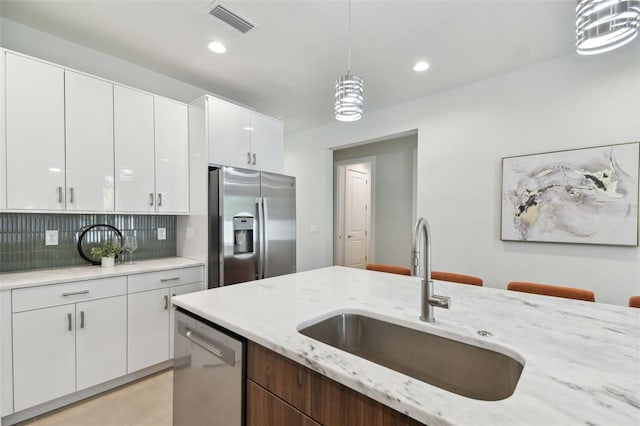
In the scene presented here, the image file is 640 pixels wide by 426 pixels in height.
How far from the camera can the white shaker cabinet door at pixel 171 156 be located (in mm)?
2633

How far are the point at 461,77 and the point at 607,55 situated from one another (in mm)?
1049

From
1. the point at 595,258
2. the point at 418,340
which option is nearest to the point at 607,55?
the point at 595,258

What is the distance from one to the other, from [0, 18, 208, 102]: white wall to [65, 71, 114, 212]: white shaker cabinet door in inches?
13.7

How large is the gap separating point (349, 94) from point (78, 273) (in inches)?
88.4

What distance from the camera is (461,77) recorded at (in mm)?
2873

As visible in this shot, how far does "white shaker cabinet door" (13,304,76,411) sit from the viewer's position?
177 cm

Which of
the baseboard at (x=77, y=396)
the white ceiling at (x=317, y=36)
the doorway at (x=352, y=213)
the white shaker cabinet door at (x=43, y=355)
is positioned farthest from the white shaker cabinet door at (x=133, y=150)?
the doorway at (x=352, y=213)

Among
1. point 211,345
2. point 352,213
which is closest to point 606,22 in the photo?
point 211,345

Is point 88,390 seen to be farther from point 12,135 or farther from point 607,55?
point 607,55

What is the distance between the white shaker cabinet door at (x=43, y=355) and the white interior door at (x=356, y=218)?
13.0 feet

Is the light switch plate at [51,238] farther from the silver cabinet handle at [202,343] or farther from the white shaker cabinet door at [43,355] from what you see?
the silver cabinet handle at [202,343]

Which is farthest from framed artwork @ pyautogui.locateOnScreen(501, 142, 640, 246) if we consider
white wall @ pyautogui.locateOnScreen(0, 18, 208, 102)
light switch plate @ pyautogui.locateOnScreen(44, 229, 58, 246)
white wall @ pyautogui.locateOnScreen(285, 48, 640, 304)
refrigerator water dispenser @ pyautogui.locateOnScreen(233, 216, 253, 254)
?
light switch plate @ pyautogui.locateOnScreen(44, 229, 58, 246)

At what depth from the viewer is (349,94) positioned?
1739 millimetres

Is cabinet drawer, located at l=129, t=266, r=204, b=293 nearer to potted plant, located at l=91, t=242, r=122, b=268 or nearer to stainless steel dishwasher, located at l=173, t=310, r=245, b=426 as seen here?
potted plant, located at l=91, t=242, r=122, b=268
